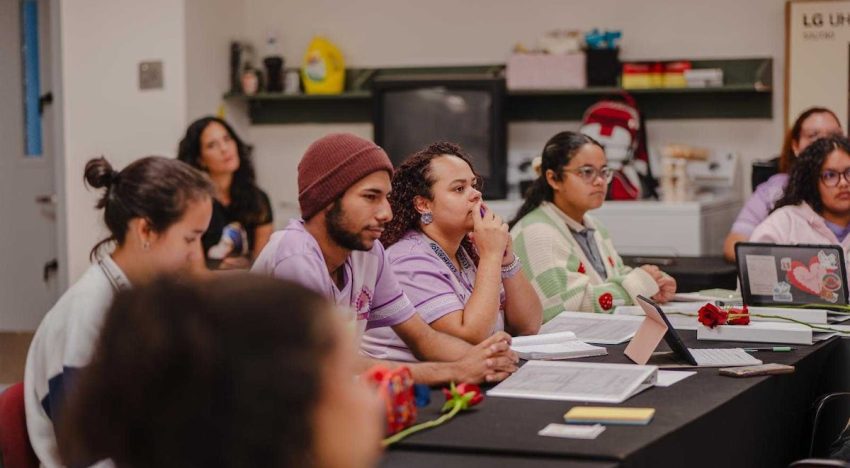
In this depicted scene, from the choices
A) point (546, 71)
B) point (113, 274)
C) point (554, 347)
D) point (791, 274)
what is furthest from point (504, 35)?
point (113, 274)

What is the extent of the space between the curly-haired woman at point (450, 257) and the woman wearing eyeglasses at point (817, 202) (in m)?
1.35

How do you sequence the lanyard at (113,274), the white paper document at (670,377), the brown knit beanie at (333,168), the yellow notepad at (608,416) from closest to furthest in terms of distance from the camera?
1. the yellow notepad at (608,416)
2. the lanyard at (113,274)
3. the white paper document at (670,377)
4. the brown knit beanie at (333,168)

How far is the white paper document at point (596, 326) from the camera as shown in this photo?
311 cm

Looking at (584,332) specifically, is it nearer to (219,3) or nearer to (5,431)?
(5,431)

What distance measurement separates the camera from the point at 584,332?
3199 mm

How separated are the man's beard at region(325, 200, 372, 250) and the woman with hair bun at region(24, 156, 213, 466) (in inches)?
10.4

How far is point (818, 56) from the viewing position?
6.05 meters

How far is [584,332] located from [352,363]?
2.42 meters

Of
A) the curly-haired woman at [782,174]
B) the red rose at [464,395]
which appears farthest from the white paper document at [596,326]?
the curly-haired woman at [782,174]

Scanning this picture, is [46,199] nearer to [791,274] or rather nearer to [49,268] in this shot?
[49,268]

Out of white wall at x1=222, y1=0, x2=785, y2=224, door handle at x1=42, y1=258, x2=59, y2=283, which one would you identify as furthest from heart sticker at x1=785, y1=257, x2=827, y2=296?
door handle at x1=42, y1=258, x2=59, y2=283

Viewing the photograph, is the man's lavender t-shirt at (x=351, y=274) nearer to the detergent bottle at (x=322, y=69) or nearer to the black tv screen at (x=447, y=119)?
the black tv screen at (x=447, y=119)

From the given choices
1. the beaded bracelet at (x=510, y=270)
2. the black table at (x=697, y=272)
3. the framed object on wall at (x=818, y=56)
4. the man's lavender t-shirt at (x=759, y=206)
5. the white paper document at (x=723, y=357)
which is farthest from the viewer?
the framed object on wall at (x=818, y=56)

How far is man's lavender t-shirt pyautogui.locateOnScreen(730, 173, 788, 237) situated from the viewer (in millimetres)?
5023
